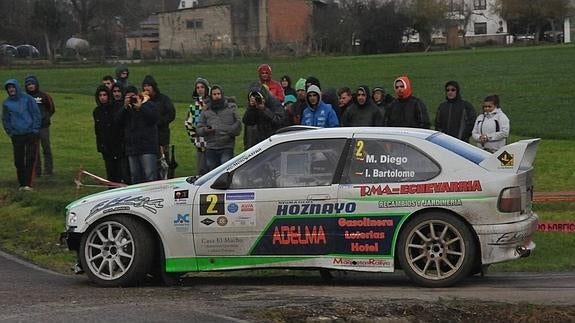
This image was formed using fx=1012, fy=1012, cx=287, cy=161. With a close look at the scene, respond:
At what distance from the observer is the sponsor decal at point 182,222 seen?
9.34 metres

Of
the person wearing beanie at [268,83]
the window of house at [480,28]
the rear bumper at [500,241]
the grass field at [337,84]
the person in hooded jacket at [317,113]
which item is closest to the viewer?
the rear bumper at [500,241]

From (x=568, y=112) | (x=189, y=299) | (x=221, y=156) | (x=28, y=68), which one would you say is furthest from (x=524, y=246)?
(x=28, y=68)

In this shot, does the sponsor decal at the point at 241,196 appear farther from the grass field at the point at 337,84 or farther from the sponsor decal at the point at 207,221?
the grass field at the point at 337,84

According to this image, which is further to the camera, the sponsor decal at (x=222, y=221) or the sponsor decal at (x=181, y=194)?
the sponsor decal at (x=181, y=194)

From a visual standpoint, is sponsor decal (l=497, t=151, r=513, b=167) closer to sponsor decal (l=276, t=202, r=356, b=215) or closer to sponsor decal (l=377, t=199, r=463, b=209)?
sponsor decal (l=377, t=199, r=463, b=209)

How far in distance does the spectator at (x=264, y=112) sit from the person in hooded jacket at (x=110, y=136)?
2.92 m

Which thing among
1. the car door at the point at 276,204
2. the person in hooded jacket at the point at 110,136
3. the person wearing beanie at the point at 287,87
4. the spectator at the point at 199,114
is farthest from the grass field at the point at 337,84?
the person wearing beanie at the point at 287,87

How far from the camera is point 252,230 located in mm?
9219

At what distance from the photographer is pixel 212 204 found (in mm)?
9328

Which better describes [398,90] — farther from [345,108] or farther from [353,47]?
[353,47]

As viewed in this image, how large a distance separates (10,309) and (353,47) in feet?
288

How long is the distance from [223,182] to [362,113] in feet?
14.2

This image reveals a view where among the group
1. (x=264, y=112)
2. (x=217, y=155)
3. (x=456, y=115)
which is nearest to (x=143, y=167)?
(x=217, y=155)

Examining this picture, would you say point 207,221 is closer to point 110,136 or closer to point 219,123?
point 219,123
